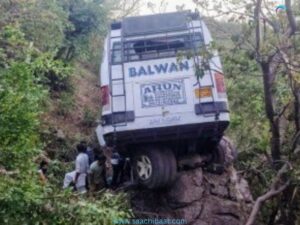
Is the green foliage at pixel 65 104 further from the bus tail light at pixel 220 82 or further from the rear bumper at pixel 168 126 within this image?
the bus tail light at pixel 220 82

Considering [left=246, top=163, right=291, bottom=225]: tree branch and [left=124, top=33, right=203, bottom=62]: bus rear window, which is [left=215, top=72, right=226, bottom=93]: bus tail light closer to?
[left=124, top=33, right=203, bottom=62]: bus rear window

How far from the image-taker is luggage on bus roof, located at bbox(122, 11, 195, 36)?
26.5ft

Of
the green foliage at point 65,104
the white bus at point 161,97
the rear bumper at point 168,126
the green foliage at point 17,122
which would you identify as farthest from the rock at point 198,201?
the green foliage at point 65,104

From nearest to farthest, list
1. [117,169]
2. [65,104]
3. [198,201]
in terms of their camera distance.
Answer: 1. [198,201]
2. [117,169]
3. [65,104]

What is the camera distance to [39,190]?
536 centimetres

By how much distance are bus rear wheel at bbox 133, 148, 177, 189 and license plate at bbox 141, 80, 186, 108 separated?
77 centimetres

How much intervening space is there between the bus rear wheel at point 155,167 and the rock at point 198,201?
1.27ft

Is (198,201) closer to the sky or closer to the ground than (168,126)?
closer to the ground

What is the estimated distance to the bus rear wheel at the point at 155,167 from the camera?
7.53 metres

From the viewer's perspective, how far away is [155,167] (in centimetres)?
755

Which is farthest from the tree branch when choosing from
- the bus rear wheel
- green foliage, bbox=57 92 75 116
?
green foliage, bbox=57 92 75 116

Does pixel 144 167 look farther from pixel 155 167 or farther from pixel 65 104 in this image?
pixel 65 104

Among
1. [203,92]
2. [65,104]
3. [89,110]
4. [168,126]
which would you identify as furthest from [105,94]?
[89,110]

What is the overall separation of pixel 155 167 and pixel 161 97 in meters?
1.05
